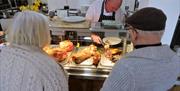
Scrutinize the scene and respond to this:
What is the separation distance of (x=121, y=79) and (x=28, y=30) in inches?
23.3

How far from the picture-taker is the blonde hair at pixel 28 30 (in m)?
1.14

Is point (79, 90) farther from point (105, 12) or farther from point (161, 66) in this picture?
point (105, 12)

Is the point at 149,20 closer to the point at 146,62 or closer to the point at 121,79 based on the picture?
the point at 146,62

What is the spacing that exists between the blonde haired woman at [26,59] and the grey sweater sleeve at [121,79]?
14.8 inches

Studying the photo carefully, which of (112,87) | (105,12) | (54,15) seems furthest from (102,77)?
(105,12)

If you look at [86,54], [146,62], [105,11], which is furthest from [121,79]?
[105,11]

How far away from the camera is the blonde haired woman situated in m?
1.12

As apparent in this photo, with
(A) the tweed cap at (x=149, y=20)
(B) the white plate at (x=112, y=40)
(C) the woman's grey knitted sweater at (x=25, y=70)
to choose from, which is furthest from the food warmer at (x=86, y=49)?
(A) the tweed cap at (x=149, y=20)

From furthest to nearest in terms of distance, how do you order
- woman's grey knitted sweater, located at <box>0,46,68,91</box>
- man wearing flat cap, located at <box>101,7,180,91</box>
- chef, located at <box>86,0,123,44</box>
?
chef, located at <box>86,0,123,44</box>, woman's grey knitted sweater, located at <box>0,46,68,91</box>, man wearing flat cap, located at <box>101,7,180,91</box>

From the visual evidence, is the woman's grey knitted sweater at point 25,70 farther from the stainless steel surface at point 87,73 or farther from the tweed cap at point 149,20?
the tweed cap at point 149,20

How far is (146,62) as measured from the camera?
97 centimetres

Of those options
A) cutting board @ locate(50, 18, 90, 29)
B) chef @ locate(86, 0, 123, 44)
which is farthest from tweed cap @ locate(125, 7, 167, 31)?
chef @ locate(86, 0, 123, 44)

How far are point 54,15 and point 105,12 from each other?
764 millimetres

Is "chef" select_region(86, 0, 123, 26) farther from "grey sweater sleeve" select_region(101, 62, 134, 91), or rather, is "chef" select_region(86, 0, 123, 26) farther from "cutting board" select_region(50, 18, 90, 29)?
"grey sweater sleeve" select_region(101, 62, 134, 91)
